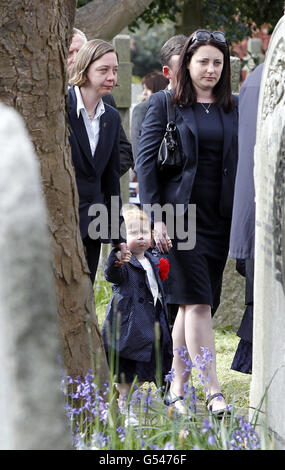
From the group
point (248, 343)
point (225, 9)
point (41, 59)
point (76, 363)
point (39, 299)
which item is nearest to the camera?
point (39, 299)

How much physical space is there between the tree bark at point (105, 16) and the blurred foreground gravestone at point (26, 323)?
27.2ft

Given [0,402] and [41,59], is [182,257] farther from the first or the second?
[0,402]

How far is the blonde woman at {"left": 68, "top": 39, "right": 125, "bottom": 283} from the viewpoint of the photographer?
4.92 metres

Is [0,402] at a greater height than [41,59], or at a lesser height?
lesser

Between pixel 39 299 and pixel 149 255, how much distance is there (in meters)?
3.57

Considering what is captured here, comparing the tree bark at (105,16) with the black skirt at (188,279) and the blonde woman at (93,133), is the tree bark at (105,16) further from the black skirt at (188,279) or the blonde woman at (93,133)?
the black skirt at (188,279)

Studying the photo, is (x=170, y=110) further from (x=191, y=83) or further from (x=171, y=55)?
(x=171, y=55)

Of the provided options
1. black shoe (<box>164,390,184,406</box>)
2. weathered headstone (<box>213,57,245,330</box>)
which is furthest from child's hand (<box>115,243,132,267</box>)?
weathered headstone (<box>213,57,245,330</box>)

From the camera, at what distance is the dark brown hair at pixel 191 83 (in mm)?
5223

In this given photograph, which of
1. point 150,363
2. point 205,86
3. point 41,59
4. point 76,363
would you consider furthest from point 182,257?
point 41,59

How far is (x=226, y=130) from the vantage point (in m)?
5.21

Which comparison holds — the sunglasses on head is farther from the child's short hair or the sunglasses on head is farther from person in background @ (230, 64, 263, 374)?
the child's short hair
